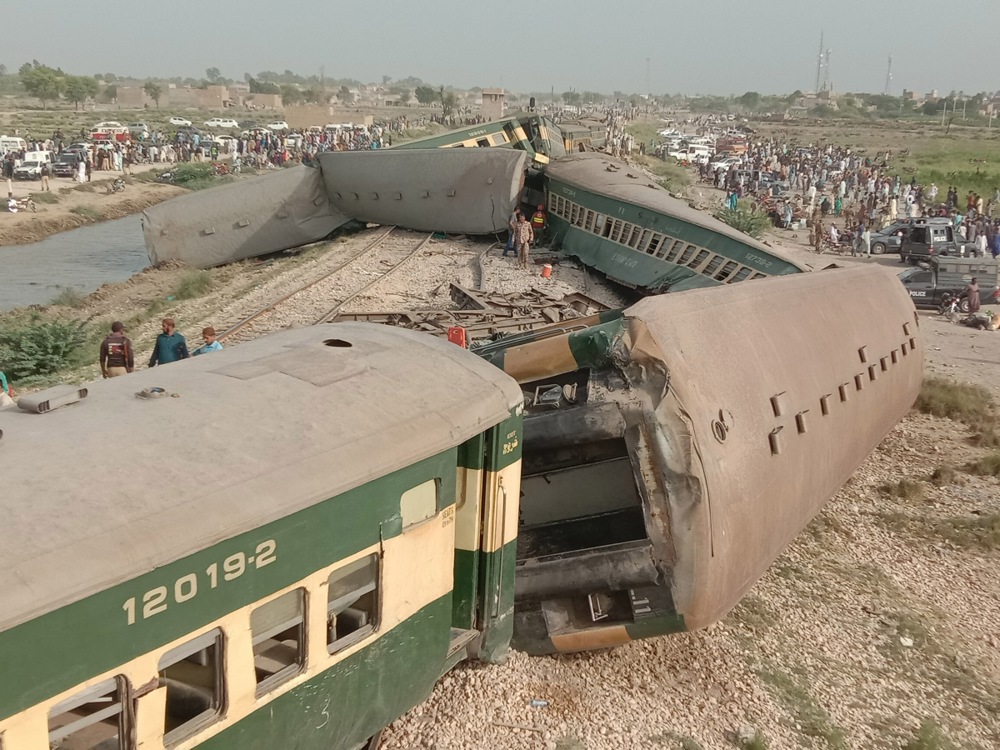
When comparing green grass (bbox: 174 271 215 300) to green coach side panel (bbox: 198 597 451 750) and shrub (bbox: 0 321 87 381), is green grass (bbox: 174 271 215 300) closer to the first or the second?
shrub (bbox: 0 321 87 381)

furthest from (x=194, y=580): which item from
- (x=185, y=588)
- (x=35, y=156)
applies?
(x=35, y=156)

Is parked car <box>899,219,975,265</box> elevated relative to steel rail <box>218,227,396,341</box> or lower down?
elevated

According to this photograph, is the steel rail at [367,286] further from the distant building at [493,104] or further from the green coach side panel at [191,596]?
the distant building at [493,104]

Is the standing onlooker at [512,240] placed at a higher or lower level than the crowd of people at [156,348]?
higher

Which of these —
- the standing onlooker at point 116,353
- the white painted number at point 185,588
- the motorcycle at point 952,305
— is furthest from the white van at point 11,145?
the white painted number at point 185,588

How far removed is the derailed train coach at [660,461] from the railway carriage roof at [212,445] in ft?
3.44

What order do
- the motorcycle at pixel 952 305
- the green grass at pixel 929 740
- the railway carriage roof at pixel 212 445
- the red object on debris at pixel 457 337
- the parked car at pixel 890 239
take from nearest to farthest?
the railway carriage roof at pixel 212 445 < the green grass at pixel 929 740 < the red object on debris at pixel 457 337 < the motorcycle at pixel 952 305 < the parked car at pixel 890 239

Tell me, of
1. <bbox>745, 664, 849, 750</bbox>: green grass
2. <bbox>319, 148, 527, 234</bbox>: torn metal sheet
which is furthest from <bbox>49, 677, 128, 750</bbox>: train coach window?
<bbox>319, 148, 527, 234</bbox>: torn metal sheet

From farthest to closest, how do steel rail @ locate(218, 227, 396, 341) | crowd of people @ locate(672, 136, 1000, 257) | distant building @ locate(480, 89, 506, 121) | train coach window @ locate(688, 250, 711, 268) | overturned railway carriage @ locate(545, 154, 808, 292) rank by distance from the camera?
distant building @ locate(480, 89, 506, 121) → crowd of people @ locate(672, 136, 1000, 257) → train coach window @ locate(688, 250, 711, 268) → overturned railway carriage @ locate(545, 154, 808, 292) → steel rail @ locate(218, 227, 396, 341)

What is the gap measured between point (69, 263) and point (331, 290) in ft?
58.9

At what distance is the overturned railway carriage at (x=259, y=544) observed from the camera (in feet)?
11.6

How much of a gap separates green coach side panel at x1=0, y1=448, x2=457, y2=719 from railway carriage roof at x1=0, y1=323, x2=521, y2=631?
0.33 feet

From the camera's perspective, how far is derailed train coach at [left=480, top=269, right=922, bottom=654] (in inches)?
260

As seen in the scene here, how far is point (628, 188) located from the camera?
24.4 metres
